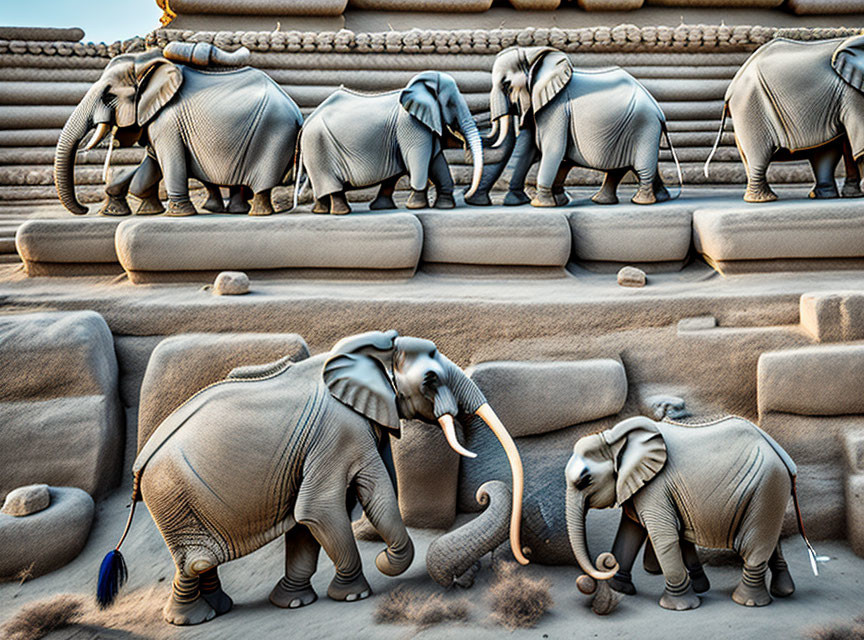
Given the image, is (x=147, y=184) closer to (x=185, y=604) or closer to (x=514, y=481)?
(x=185, y=604)

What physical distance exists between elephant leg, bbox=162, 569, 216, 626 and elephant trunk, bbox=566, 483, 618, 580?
1.58 m

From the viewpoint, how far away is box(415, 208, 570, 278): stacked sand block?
5.06m

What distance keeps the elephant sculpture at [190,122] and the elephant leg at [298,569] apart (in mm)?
2869

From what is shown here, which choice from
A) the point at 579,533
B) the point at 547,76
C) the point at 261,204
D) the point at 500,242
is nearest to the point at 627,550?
the point at 579,533

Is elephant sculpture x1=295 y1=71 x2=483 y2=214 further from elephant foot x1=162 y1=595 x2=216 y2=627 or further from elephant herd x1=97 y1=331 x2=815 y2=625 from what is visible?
elephant foot x1=162 y1=595 x2=216 y2=627

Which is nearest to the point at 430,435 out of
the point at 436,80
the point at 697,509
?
the point at 697,509

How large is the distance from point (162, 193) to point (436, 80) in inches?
120

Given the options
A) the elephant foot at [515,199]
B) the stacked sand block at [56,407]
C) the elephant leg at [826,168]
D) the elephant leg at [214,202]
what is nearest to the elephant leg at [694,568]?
the stacked sand block at [56,407]

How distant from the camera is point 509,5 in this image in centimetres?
863

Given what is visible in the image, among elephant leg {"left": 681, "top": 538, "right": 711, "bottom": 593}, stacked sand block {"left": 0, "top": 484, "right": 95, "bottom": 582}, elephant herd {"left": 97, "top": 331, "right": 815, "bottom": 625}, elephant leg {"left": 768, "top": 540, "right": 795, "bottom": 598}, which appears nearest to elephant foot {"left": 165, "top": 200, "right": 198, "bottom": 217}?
stacked sand block {"left": 0, "top": 484, "right": 95, "bottom": 582}

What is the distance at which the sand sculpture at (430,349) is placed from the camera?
129 inches

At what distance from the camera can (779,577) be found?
136 inches

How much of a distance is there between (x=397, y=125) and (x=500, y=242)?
4.03 ft

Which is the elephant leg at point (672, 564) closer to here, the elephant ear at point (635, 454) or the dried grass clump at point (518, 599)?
the elephant ear at point (635, 454)
